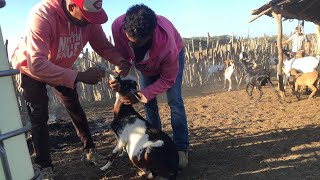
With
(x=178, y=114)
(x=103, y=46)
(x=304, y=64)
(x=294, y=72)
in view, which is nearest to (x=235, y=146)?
(x=178, y=114)

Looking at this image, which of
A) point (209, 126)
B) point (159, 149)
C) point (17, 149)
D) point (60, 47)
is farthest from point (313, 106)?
point (17, 149)

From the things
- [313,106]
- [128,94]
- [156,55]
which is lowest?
[313,106]

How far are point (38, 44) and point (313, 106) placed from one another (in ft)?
24.2

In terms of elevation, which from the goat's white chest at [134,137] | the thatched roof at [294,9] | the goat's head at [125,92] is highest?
the thatched roof at [294,9]

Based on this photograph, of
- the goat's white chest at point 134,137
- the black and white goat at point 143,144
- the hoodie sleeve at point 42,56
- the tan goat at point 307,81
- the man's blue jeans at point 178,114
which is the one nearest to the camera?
the hoodie sleeve at point 42,56

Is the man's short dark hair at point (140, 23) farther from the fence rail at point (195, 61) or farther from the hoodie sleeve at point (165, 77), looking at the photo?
the fence rail at point (195, 61)

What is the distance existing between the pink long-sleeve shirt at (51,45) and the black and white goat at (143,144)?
65 centimetres

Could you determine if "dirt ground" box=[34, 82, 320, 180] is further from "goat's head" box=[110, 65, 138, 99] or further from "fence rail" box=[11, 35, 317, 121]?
"fence rail" box=[11, 35, 317, 121]

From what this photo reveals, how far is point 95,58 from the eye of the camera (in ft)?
45.2

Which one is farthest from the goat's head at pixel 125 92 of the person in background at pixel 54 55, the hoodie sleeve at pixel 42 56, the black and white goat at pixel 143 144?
the hoodie sleeve at pixel 42 56

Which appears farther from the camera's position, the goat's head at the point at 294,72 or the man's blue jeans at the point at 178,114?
the goat's head at the point at 294,72

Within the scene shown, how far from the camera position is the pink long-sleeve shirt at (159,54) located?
13.2 feet

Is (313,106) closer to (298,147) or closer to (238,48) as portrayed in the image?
(298,147)

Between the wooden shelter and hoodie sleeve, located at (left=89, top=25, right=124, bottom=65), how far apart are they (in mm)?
7565
